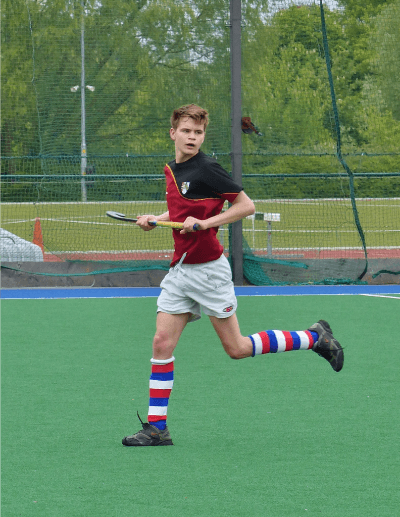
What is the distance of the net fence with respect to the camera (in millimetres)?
12953

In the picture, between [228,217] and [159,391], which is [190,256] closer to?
[228,217]

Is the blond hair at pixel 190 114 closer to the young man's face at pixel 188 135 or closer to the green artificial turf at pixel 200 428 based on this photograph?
the young man's face at pixel 188 135

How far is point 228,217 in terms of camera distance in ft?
15.6

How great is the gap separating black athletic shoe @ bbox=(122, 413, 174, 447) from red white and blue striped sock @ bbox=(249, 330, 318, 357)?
780 millimetres

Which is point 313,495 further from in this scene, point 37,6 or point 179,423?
point 37,6

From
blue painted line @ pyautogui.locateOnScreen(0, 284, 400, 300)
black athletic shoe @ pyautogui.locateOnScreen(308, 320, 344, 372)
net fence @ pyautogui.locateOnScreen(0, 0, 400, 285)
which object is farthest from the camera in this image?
net fence @ pyautogui.locateOnScreen(0, 0, 400, 285)

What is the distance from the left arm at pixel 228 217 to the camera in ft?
15.3

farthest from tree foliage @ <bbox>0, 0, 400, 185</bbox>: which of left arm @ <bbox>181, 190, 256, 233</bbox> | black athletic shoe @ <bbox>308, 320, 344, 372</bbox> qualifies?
left arm @ <bbox>181, 190, 256, 233</bbox>

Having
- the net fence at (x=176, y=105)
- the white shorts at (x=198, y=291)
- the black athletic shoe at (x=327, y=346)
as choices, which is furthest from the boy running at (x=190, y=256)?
the net fence at (x=176, y=105)

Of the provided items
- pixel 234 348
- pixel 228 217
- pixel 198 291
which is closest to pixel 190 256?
pixel 198 291

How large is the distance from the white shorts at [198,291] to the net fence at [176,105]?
25.5 feet

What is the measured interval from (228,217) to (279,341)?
0.93m

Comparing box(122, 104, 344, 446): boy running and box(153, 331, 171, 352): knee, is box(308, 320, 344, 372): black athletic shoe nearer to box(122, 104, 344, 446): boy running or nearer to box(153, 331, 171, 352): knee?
box(122, 104, 344, 446): boy running

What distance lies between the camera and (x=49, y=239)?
1343cm
